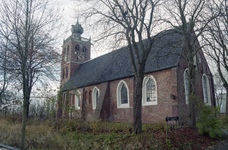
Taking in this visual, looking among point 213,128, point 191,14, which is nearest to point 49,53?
point 191,14

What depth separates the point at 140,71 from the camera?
10297mm

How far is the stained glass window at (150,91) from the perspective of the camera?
54.4 ft

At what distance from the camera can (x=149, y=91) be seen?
17000 millimetres

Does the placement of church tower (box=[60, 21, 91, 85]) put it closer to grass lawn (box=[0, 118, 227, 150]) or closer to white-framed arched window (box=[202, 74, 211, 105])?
white-framed arched window (box=[202, 74, 211, 105])

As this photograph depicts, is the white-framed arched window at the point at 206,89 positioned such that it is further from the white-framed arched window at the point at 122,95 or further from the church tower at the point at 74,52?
the church tower at the point at 74,52

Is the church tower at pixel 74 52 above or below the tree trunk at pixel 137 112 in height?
above

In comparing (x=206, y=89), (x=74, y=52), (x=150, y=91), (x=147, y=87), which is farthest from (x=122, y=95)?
(x=74, y=52)

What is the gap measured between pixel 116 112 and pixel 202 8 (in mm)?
12810

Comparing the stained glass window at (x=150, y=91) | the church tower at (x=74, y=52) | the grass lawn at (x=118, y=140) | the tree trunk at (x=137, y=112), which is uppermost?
the church tower at (x=74, y=52)

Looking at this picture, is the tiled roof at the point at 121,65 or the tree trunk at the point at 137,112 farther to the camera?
the tiled roof at the point at 121,65

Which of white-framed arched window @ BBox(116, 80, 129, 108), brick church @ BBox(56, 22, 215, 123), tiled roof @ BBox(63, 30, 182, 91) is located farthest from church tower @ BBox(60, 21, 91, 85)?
white-framed arched window @ BBox(116, 80, 129, 108)

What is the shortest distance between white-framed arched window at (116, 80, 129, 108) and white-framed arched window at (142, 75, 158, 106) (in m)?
2.36

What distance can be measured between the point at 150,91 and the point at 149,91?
4.7 inches

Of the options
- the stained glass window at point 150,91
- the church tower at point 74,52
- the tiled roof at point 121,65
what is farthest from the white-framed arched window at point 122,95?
the church tower at point 74,52
